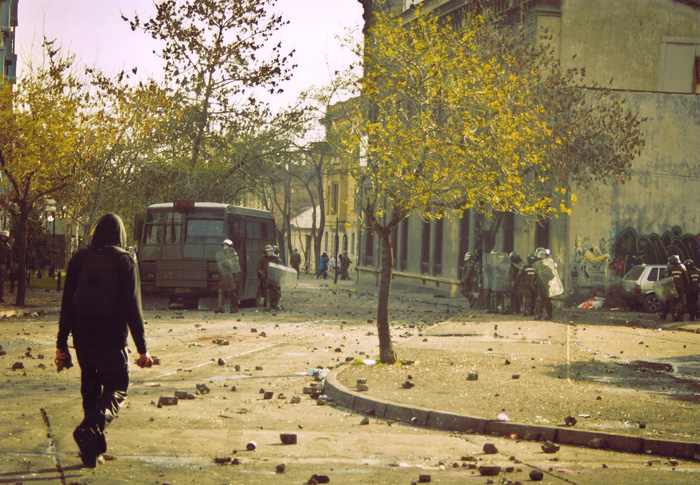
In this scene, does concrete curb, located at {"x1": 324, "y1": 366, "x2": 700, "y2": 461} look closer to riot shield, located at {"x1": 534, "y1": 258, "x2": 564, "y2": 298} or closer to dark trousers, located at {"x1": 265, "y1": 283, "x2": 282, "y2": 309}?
riot shield, located at {"x1": 534, "y1": 258, "x2": 564, "y2": 298}

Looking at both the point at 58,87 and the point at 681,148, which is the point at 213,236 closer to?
the point at 58,87

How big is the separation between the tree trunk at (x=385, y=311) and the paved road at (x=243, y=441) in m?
0.85

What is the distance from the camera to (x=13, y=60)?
2163 inches

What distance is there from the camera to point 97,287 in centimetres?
655

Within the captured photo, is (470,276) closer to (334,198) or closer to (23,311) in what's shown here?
(23,311)

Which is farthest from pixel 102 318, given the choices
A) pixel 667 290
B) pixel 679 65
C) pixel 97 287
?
pixel 679 65

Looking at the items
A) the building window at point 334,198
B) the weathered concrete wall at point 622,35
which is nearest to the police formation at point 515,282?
the weathered concrete wall at point 622,35

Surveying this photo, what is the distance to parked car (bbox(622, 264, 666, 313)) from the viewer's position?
29.6 meters

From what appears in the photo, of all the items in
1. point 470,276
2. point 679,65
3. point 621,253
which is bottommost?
point 470,276

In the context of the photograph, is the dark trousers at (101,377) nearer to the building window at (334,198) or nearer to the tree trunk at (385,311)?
the tree trunk at (385,311)

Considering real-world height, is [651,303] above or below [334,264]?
below

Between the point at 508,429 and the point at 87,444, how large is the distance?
3855mm

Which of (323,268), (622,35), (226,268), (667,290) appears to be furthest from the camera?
(323,268)

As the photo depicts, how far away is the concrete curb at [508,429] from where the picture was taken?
7816 mm
